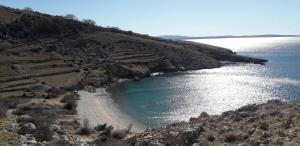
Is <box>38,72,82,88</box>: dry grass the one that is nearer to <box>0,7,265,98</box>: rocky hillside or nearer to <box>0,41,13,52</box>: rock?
<box>0,7,265,98</box>: rocky hillside

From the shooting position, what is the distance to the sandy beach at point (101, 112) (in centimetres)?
6162

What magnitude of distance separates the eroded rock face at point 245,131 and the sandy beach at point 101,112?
27.8m

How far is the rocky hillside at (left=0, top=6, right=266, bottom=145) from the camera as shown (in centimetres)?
6100

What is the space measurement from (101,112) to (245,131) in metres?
46.2

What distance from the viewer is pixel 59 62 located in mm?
122250

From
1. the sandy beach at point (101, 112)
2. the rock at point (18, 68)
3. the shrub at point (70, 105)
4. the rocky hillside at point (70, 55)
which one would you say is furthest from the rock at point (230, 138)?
the rock at point (18, 68)

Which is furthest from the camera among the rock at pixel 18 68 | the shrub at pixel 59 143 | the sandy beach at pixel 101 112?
the rock at pixel 18 68

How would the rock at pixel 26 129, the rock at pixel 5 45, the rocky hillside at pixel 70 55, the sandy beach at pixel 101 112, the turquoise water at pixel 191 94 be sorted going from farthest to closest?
the rock at pixel 5 45 < the rocky hillside at pixel 70 55 < the turquoise water at pixel 191 94 < the sandy beach at pixel 101 112 < the rock at pixel 26 129

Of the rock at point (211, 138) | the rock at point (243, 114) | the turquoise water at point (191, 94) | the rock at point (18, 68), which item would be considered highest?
the rock at point (243, 114)

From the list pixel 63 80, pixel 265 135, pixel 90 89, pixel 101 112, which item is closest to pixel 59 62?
pixel 63 80

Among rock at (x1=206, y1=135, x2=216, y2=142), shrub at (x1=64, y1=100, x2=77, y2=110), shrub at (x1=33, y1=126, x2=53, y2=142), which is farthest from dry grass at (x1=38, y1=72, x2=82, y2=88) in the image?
rock at (x1=206, y1=135, x2=216, y2=142)

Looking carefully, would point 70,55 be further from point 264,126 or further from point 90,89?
point 264,126

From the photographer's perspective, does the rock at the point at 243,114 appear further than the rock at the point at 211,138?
Yes

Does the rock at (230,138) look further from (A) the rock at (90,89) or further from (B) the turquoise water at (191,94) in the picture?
(A) the rock at (90,89)
